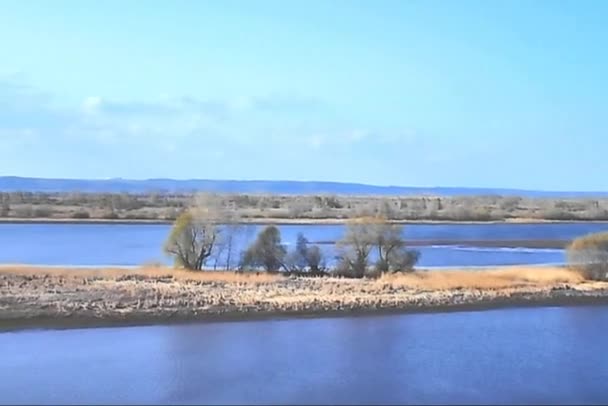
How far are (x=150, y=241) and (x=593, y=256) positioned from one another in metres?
24.8

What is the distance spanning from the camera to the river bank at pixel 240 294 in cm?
2319

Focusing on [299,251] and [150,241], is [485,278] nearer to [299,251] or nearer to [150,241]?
[299,251]

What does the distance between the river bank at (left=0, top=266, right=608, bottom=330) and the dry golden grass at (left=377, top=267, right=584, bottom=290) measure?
0.12ft

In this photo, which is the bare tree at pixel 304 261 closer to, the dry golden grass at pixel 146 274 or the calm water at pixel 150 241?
the dry golden grass at pixel 146 274

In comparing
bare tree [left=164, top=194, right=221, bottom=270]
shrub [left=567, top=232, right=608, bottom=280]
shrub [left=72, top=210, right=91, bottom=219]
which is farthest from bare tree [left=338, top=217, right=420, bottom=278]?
shrub [left=72, top=210, right=91, bottom=219]

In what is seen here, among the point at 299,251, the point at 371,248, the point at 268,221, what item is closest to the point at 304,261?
the point at 299,251

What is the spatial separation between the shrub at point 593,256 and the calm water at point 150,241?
535 centimetres

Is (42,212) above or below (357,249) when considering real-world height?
above

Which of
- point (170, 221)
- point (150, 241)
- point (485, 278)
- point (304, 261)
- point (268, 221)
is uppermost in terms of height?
point (268, 221)

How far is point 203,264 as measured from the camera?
33062 mm

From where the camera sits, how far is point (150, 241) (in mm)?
46719

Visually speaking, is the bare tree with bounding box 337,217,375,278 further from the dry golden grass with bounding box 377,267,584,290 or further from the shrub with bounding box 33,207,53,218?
the shrub with bounding box 33,207,53,218

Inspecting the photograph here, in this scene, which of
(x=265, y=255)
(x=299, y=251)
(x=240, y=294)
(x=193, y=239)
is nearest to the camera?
(x=240, y=294)

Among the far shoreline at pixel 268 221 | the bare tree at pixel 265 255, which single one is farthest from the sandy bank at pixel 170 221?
the bare tree at pixel 265 255
